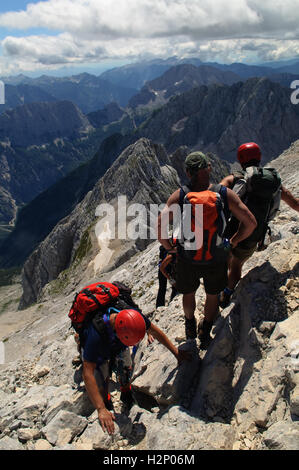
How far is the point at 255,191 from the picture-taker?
26.3ft

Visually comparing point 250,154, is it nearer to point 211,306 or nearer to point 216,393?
point 211,306

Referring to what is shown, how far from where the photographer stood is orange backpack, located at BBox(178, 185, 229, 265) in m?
A: 7.11

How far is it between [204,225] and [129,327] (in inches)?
111

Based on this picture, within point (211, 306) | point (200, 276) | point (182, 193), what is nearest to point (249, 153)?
point (182, 193)

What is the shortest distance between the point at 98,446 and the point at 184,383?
250 cm

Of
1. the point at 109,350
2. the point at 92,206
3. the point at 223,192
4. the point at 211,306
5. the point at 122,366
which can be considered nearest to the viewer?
the point at 223,192

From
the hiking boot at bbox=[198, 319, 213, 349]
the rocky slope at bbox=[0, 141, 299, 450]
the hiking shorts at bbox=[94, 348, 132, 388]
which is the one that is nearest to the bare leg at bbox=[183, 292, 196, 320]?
the hiking boot at bbox=[198, 319, 213, 349]

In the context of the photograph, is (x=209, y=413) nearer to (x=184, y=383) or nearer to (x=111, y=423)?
(x=184, y=383)

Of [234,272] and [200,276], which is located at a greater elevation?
[200,276]

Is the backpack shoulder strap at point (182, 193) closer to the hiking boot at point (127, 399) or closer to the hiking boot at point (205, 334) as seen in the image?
the hiking boot at point (205, 334)

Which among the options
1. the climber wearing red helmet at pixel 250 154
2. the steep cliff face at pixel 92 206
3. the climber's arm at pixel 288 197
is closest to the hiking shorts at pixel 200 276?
the climber's arm at pixel 288 197

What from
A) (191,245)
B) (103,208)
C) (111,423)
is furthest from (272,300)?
(103,208)

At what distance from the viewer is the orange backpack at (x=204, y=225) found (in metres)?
7.11
